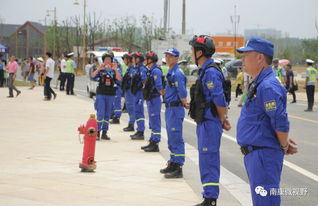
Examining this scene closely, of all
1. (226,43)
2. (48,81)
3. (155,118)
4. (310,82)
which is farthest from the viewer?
(226,43)

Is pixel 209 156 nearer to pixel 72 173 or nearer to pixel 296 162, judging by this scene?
pixel 72 173

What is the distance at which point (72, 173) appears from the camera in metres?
9.56

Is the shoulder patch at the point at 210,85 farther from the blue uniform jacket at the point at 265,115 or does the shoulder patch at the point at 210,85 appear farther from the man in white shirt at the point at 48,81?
the man in white shirt at the point at 48,81

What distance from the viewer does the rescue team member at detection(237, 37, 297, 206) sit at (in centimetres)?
516

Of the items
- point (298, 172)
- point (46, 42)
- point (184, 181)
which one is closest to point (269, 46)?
point (184, 181)

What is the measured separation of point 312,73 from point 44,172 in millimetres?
15208

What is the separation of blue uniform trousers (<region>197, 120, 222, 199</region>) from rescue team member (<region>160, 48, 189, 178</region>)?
2065 mm

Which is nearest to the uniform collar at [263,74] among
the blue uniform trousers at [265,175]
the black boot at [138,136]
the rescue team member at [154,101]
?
the blue uniform trousers at [265,175]

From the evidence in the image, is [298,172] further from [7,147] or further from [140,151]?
[7,147]

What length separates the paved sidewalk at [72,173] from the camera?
7.80 meters

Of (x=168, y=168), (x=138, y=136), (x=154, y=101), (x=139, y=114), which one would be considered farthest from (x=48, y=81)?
(x=168, y=168)

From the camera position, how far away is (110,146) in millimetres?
12828

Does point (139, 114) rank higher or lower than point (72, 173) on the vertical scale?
higher

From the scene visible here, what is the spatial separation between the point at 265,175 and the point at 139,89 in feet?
30.3
